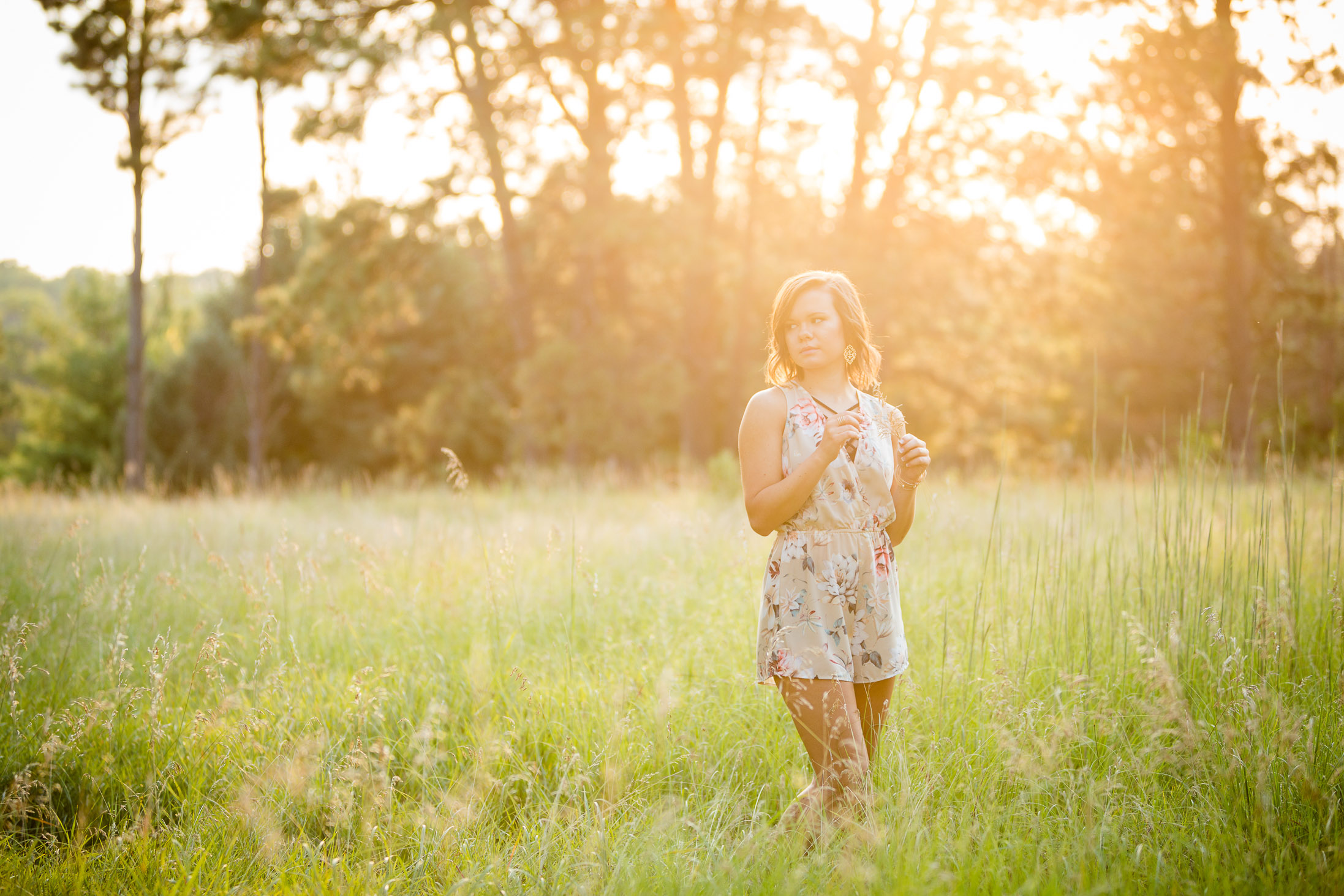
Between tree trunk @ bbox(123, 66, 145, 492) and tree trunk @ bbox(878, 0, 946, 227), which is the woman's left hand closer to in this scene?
tree trunk @ bbox(878, 0, 946, 227)

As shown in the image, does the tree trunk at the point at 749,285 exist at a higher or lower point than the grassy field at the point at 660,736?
higher

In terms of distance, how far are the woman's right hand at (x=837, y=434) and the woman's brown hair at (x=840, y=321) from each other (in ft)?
1.33

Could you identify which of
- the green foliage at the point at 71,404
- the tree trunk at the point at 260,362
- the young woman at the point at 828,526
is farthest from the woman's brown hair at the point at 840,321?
the green foliage at the point at 71,404

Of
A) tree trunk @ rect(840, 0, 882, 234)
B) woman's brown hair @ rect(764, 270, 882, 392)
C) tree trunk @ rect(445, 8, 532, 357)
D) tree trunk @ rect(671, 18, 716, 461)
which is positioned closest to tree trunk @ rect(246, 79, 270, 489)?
tree trunk @ rect(445, 8, 532, 357)

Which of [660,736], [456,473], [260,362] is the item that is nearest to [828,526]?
[660,736]

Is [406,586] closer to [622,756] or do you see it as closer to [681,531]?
[681,531]

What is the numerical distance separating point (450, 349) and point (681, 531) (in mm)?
23333

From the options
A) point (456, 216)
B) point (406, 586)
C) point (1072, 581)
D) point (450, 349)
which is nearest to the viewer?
point (1072, 581)

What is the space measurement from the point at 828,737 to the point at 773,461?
0.82 m

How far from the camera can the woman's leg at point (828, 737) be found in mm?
2352

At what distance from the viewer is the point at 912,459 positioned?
102 inches

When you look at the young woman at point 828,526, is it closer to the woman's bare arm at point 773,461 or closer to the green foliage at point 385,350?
the woman's bare arm at point 773,461

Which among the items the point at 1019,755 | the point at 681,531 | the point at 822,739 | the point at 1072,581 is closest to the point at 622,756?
the point at 822,739

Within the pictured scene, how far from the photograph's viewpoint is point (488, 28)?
13562mm
